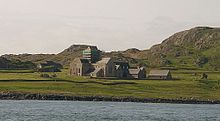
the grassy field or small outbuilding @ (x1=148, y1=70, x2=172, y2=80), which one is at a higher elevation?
small outbuilding @ (x1=148, y1=70, x2=172, y2=80)

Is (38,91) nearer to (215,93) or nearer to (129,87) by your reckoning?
(129,87)

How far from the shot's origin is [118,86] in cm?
14162

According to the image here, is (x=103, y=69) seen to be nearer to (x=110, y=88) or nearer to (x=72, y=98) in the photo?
(x=110, y=88)

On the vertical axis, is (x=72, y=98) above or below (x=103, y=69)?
below

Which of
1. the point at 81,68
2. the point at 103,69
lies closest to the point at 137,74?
the point at 103,69

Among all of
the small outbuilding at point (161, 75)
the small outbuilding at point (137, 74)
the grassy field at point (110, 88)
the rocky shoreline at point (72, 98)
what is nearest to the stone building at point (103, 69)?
the small outbuilding at point (137, 74)

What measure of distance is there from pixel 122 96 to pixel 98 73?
59.9m

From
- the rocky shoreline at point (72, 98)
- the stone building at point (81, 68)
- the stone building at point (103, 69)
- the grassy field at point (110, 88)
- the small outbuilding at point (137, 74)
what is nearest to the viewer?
the rocky shoreline at point (72, 98)

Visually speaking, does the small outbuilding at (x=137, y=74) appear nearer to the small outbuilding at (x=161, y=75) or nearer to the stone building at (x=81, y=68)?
the small outbuilding at (x=161, y=75)

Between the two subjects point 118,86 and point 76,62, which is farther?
point 76,62

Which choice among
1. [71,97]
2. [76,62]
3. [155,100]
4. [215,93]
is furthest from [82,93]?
[76,62]

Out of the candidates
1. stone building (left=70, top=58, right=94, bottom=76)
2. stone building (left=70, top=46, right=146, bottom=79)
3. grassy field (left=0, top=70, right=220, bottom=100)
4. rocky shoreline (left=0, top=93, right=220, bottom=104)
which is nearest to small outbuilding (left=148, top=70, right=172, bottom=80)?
stone building (left=70, top=46, right=146, bottom=79)

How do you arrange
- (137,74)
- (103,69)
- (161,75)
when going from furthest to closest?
(161,75)
(137,74)
(103,69)

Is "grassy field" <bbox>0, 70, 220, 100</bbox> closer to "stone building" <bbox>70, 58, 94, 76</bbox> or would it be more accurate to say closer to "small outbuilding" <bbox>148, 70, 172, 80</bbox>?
"small outbuilding" <bbox>148, 70, 172, 80</bbox>
